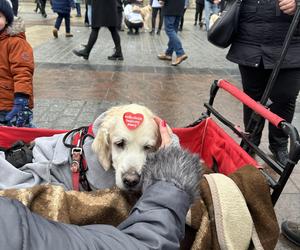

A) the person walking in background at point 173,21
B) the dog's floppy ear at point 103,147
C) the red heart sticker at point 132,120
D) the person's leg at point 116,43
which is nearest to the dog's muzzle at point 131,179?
the dog's floppy ear at point 103,147

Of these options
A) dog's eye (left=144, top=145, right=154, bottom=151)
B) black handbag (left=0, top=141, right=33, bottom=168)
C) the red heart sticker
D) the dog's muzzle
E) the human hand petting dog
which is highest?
the human hand petting dog

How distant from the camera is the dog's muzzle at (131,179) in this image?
6.75 feet

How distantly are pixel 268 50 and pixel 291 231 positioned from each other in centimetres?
143

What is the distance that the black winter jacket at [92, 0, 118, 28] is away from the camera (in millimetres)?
8250

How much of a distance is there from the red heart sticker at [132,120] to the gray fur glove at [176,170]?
2.70 feet

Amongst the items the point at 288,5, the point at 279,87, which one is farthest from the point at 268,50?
the point at 288,5

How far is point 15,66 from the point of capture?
3057 millimetres

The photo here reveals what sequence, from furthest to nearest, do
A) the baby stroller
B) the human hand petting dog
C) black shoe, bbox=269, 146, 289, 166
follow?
black shoe, bbox=269, 146, 289, 166, the human hand petting dog, the baby stroller

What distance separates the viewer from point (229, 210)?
5.66ft

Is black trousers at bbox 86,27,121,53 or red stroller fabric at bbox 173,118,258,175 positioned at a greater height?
red stroller fabric at bbox 173,118,258,175

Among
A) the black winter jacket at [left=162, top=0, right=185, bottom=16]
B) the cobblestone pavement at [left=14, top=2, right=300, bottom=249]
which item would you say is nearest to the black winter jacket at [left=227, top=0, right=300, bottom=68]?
the cobblestone pavement at [left=14, top=2, right=300, bottom=249]

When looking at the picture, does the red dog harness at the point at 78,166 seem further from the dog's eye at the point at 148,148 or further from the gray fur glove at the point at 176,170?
the gray fur glove at the point at 176,170

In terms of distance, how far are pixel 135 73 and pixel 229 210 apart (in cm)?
593

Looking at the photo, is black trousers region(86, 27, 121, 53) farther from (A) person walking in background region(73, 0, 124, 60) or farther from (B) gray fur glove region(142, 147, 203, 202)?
(B) gray fur glove region(142, 147, 203, 202)
